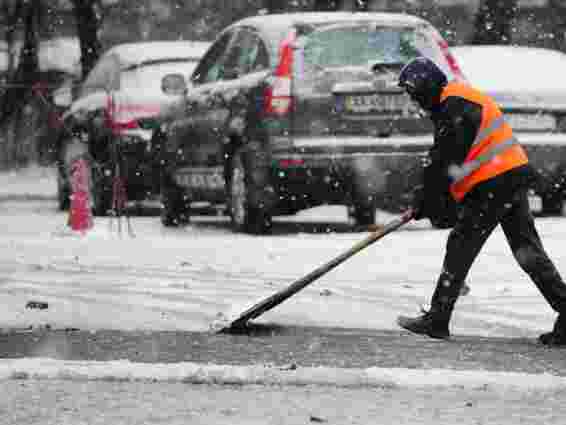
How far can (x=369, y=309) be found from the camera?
8547 mm

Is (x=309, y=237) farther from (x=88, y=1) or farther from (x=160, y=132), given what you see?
(x=88, y=1)

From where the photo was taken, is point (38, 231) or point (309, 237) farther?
point (38, 231)

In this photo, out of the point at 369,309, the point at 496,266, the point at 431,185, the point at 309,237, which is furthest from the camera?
the point at 309,237

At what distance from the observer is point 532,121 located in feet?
45.1

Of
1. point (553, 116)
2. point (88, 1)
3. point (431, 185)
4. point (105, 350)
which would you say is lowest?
point (88, 1)

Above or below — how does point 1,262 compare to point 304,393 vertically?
below

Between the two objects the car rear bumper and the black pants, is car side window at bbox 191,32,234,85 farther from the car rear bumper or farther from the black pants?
the black pants

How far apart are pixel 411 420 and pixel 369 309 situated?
2940 mm

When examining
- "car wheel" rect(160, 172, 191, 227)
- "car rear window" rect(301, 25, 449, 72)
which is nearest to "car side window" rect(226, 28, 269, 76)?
"car rear window" rect(301, 25, 449, 72)

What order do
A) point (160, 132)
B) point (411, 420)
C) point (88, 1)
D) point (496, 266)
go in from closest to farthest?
point (411, 420) → point (496, 266) → point (160, 132) → point (88, 1)

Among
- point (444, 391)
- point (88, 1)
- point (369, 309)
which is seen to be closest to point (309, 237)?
point (369, 309)

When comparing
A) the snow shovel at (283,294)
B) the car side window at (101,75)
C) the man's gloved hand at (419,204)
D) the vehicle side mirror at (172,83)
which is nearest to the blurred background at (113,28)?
the car side window at (101,75)

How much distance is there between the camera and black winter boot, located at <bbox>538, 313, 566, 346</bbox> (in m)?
7.43

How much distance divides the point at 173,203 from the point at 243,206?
208 cm
